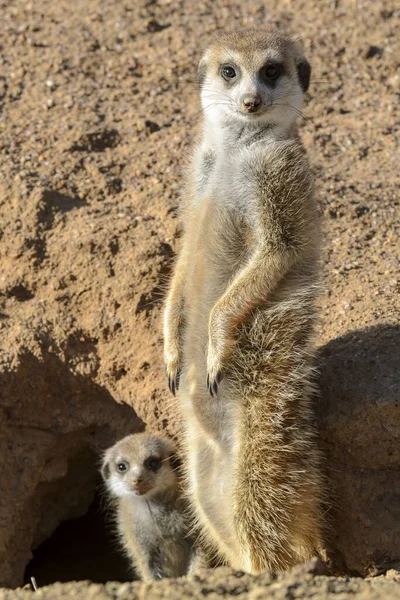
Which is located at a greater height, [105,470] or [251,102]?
[251,102]

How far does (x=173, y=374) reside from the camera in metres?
3.30

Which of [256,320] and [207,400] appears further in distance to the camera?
[207,400]

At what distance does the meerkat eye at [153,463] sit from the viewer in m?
3.65

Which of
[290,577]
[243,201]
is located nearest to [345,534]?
[290,577]

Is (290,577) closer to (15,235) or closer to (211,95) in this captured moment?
(211,95)

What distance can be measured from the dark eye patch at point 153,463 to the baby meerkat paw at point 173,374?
48 cm

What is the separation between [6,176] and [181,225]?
0.91 meters

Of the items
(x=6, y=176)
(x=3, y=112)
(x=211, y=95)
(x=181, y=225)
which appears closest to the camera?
(x=211, y=95)

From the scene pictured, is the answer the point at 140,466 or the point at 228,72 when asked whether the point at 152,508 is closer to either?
the point at 140,466

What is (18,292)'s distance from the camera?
392 centimetres

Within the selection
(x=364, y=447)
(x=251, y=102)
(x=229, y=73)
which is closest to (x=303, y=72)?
(x=229, y=73)

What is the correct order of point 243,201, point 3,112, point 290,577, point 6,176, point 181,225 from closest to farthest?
point 290,577 → point 243,201 → point 181,225 → point 6,176 → point 3,112

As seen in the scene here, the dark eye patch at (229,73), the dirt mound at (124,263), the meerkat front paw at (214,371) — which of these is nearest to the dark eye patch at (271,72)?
the dark eye patch at (229,73)

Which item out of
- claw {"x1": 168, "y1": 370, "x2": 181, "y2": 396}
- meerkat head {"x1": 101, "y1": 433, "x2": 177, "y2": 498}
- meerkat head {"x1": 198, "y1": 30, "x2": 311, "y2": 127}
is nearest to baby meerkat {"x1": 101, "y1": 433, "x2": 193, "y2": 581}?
meerkat head {"x1": 101, "y1": 433, "x2": 177, "y2": 498}
